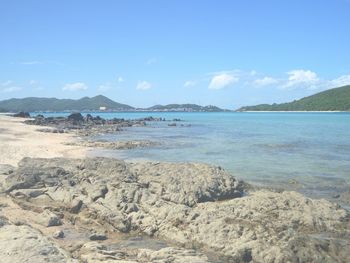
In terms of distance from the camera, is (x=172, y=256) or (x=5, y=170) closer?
(x=172, y=256)

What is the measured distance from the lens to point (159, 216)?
13.8 metres

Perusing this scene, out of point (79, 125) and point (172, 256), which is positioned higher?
point (172, 256)

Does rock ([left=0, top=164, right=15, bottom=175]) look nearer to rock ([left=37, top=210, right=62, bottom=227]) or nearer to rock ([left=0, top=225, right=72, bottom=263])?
rock ([left=37, top=210, right=62, bottom=227])

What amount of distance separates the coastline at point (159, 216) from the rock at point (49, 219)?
0.10ft

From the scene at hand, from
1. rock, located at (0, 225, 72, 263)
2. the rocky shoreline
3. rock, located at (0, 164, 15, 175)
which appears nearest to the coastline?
rock, located at (0, 225, 72, 263)

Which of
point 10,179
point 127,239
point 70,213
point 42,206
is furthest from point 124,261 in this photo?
point 10,179

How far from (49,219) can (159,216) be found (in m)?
3.37

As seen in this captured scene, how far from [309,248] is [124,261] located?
445 cm

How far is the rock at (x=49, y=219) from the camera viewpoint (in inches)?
543

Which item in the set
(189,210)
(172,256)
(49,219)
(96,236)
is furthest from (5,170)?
(172,256)

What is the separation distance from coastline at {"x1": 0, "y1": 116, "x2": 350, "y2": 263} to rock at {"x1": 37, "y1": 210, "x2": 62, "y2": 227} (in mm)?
31

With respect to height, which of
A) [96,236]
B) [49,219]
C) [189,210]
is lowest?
[96,236]

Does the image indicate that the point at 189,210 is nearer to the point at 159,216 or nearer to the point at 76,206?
the point at 159,216

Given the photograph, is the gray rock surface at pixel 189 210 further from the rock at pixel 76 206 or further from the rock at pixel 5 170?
the rock at pixel 5 170
